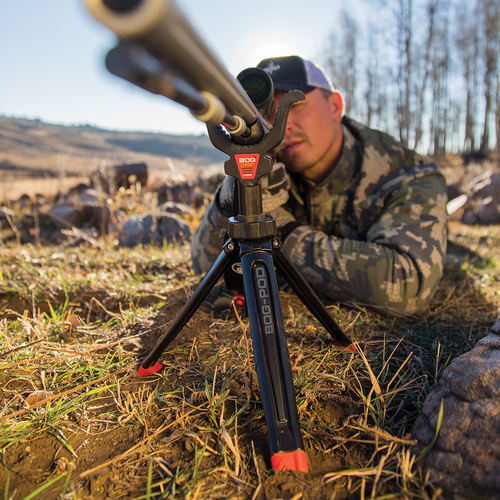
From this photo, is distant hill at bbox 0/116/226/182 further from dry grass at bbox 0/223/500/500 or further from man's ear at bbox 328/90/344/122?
dry grass at bbox 0/223/500/500

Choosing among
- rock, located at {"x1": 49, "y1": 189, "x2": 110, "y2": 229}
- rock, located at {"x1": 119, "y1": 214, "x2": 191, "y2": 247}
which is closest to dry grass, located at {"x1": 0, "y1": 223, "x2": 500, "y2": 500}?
rock, located at {"x1": 119, "y1": 214, "x2": 191, "y2": 247}

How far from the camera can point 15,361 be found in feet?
5.19

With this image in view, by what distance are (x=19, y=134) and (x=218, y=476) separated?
144 ft

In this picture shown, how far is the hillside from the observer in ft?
86.6

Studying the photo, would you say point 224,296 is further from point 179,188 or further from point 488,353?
point 179,188

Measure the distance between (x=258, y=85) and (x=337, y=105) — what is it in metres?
1.69

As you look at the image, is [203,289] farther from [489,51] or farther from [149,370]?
[489,51]

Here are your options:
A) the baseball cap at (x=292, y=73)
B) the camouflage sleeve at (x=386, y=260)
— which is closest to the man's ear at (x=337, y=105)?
the baseball cap at (x=292, y=73)

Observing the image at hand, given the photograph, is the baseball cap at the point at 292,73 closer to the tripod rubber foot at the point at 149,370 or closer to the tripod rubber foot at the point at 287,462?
the tripod rubber foot at the point at 149,370

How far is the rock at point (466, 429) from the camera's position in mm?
931

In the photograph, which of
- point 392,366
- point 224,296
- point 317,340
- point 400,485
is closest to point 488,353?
point 392,366

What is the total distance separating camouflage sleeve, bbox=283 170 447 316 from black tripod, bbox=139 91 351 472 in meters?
0.77

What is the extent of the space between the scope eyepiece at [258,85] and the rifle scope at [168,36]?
402 millimetres

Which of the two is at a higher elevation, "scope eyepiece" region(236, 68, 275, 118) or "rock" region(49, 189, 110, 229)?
"scope eyepiece" region(236, 68, 275, 118)
